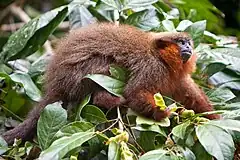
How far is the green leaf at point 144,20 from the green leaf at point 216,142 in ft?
2.63

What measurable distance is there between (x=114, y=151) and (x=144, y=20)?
0.88 m

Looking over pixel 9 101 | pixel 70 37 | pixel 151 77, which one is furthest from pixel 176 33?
pixel 9 101

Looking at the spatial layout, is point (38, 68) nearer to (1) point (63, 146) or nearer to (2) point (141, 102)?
(2) point (141, 102)

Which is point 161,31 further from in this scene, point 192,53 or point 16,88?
point 16,88

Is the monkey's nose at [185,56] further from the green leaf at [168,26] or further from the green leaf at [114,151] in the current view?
the green leaf at [114,151]

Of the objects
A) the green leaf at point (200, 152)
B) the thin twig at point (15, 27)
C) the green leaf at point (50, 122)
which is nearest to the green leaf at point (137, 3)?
the green leaf at point (50, 122)

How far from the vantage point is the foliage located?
134cm

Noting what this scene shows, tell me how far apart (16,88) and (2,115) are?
15 cm

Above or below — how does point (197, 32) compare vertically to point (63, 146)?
below

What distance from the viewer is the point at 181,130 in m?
1.38

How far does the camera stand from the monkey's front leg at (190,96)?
73.0 inches

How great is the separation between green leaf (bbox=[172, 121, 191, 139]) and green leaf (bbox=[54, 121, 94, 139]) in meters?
0.22

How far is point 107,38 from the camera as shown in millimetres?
1822

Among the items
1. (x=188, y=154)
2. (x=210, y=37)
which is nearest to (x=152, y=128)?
(x=188, y=154)
